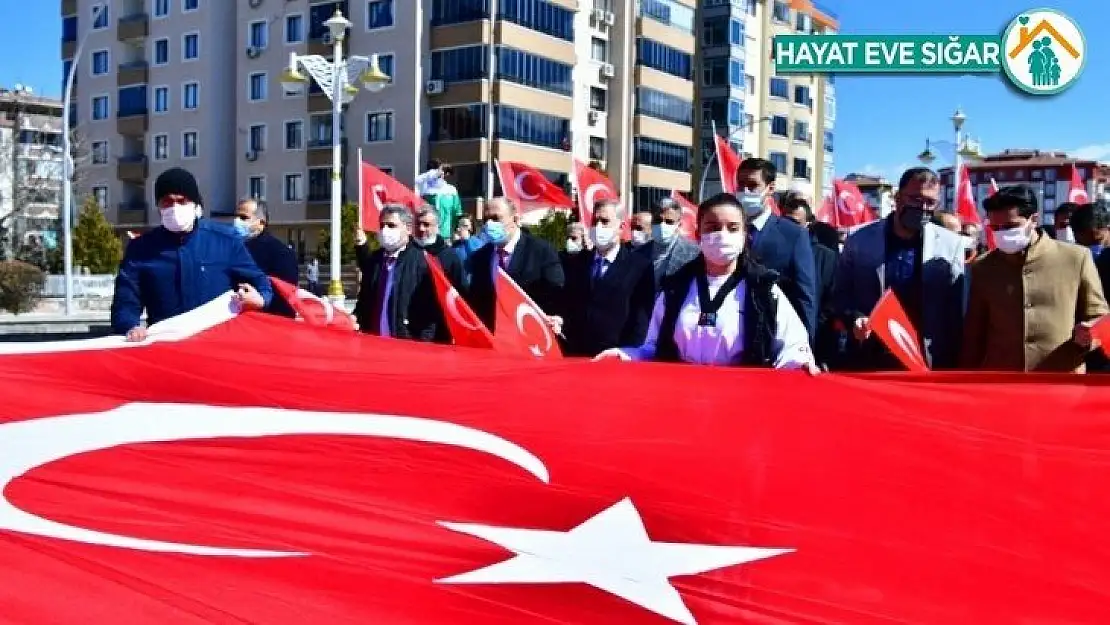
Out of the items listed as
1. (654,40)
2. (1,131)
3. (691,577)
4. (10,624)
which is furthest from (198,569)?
(654,40)

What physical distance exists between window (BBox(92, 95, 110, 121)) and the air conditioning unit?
76.9ft

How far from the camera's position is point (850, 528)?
127 inches

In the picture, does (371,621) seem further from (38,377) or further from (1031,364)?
(1031,364)

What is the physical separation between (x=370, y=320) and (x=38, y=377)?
2890mm

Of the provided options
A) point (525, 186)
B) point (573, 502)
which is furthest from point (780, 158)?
point (573, 502)

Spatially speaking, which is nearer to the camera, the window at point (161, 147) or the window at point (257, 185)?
the window at point (257, 185)

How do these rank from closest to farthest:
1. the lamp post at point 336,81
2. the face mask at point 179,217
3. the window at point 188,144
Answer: the face mask at point 179,217, the lamp post at point 336,81, the window at point 188,144

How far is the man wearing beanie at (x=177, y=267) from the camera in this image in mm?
5625

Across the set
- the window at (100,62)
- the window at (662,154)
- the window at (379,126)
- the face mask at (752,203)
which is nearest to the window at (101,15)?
the window at (100,62)

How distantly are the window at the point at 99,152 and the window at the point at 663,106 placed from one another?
101ft

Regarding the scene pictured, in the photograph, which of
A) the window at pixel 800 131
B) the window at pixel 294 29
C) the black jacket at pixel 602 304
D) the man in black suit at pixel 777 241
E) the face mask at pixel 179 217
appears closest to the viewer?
the man in black suit at pixel 777 241

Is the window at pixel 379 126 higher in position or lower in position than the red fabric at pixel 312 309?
higher

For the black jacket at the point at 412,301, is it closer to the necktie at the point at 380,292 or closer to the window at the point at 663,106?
the necktie at the point at 380,292

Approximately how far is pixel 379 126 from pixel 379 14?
5305 millimetres
